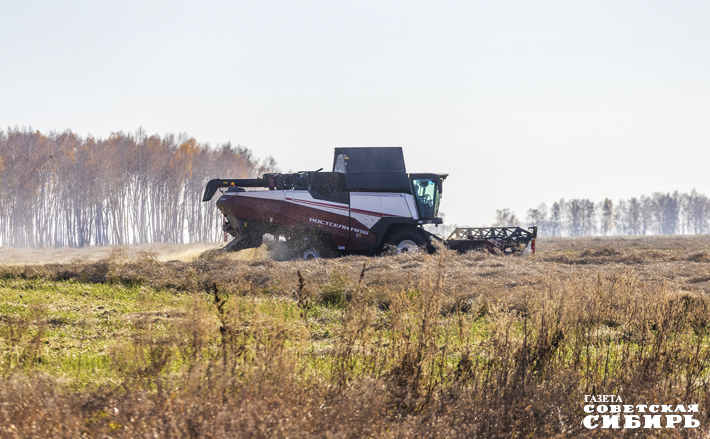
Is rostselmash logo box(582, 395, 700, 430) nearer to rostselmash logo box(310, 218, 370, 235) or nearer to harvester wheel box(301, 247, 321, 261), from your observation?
rostselmash logo box(310, 218, 370, 235)

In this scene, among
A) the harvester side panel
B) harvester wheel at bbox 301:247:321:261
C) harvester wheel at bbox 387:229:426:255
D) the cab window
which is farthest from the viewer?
the cab window

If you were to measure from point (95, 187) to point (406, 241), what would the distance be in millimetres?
37851

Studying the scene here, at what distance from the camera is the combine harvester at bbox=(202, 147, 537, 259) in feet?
59.6

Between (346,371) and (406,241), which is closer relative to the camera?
(346,371)

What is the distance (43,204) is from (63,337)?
48307mm

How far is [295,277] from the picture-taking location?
11.5m

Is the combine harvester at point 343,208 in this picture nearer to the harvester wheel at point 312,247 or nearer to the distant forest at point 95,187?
the harvester wheel at point 312,247

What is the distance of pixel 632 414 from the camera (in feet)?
14.1

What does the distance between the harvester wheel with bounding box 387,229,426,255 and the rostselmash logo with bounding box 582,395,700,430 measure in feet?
46.4

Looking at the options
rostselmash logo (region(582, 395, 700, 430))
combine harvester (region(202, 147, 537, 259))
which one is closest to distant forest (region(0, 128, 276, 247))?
combine harvester (region(202, 147, 537, 259))

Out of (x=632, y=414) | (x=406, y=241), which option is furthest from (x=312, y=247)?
(x=632, y=414)

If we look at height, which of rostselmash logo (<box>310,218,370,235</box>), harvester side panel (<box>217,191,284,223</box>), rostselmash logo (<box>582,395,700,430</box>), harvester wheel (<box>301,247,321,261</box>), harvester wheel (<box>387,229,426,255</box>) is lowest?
rostselmash logo (<box>582,395,700,430</box>)

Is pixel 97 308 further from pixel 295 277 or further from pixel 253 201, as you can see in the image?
pixel 253 201

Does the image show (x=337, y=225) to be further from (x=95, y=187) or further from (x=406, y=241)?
(x=95, y=187)
